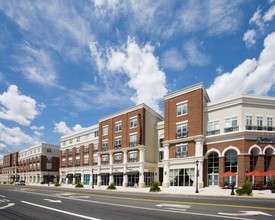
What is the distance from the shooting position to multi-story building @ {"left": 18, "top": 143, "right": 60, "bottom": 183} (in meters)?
95.7

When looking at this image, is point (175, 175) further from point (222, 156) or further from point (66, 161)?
point (66, 161)

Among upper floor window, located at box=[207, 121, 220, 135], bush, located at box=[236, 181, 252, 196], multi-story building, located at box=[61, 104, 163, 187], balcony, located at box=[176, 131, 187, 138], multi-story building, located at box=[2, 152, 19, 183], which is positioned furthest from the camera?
multi-story building, located at box=[2, 152, 19, 183]

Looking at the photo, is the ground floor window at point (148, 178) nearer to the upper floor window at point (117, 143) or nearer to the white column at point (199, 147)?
the upper floor window at point (117, 143)

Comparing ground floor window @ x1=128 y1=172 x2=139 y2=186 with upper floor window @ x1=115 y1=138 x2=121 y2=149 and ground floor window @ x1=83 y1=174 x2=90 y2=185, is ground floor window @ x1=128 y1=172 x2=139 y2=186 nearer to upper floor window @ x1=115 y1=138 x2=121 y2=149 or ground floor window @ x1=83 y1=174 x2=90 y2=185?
upper floor window @ x1=115 y1=138 x2=121 y2=149

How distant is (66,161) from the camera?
251 feet

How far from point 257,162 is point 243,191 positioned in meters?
12.2

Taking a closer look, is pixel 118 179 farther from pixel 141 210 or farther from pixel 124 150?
pixel 141 210

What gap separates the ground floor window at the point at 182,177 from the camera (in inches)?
1606

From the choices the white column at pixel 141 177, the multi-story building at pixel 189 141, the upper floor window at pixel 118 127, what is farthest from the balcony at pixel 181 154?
the upper floor window at pixel 118 127

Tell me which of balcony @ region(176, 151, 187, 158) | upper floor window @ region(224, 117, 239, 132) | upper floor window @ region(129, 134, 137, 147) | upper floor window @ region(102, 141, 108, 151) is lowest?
balcony @ region(176, 151, 187, 158)

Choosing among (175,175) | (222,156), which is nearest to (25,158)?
(175,175)

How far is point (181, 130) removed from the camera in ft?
142

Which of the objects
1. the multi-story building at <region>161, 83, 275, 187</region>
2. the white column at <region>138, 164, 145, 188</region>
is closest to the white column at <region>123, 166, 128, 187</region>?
the white column at <region>138, 164, 145, 188</region>

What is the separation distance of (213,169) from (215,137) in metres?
4.74
